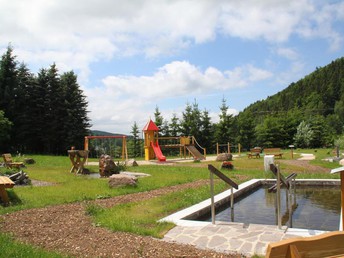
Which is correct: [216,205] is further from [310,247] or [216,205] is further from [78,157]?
[78,157]

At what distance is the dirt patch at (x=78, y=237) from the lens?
462 centimetres

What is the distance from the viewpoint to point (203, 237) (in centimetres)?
543

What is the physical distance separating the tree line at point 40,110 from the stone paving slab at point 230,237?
88.3 ft

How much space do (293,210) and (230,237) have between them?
3.71 meters

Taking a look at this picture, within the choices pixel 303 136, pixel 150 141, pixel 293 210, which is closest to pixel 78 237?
pixel 293 210

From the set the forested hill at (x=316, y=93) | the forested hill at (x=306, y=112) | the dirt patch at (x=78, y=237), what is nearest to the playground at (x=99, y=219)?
the dirt patch at (x=78, y=237)

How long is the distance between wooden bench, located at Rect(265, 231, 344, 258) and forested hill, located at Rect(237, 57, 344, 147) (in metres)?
38.3

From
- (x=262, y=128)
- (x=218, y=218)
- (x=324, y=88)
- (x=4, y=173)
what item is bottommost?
(x=218, y=218)

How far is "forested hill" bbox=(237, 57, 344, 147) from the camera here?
132ft

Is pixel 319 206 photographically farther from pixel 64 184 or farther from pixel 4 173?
pixel 4 173

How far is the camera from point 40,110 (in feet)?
102

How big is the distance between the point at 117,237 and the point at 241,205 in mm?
4574

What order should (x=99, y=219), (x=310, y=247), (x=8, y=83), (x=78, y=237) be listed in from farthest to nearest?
1. (x=8, y=83)
2. (x=99, y=219)
3. (x=78, y=237)
4. (x=310, y=247)

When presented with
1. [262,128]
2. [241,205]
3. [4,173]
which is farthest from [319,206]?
[262,128]
